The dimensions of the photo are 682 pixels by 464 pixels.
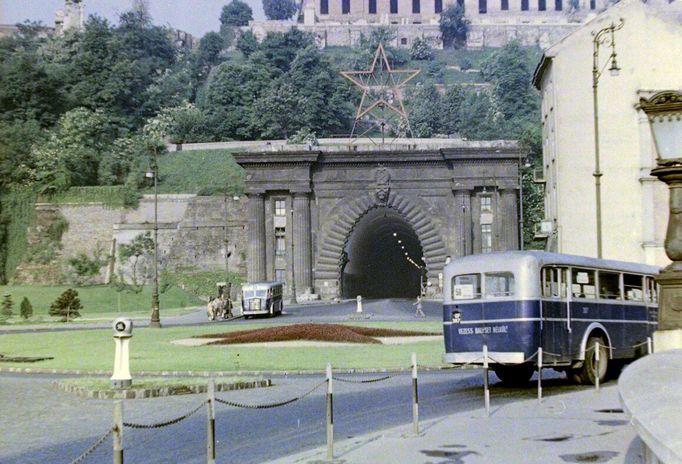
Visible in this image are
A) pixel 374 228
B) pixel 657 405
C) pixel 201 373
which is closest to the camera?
pixel 657 405

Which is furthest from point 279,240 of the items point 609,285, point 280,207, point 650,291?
point 609,285

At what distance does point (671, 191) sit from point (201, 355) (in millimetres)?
22753

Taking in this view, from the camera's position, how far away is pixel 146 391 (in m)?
24.2

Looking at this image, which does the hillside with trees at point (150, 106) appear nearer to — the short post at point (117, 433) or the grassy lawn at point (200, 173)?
the grassy lawn at point (200, 173)

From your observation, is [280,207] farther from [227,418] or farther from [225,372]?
[227,418]

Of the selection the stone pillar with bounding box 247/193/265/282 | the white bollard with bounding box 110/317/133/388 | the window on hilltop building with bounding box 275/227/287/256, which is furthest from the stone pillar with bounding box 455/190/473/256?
the white bollard with bounding box 110/317/133/388

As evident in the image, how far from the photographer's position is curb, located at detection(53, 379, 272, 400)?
2416cm

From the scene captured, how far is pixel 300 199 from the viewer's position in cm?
9325

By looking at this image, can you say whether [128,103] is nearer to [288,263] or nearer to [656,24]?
[288,263]

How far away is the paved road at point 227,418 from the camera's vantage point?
1680 centimetres

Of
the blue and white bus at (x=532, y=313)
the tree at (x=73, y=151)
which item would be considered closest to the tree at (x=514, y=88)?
the tree at (x=73, y=151)

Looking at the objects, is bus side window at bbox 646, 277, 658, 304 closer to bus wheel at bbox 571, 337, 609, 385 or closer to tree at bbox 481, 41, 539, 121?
bus wheel at bbox 571, 337, 609, 385

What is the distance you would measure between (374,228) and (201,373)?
73.4 m

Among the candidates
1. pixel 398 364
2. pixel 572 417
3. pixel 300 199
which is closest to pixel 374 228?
pixel 300 199
